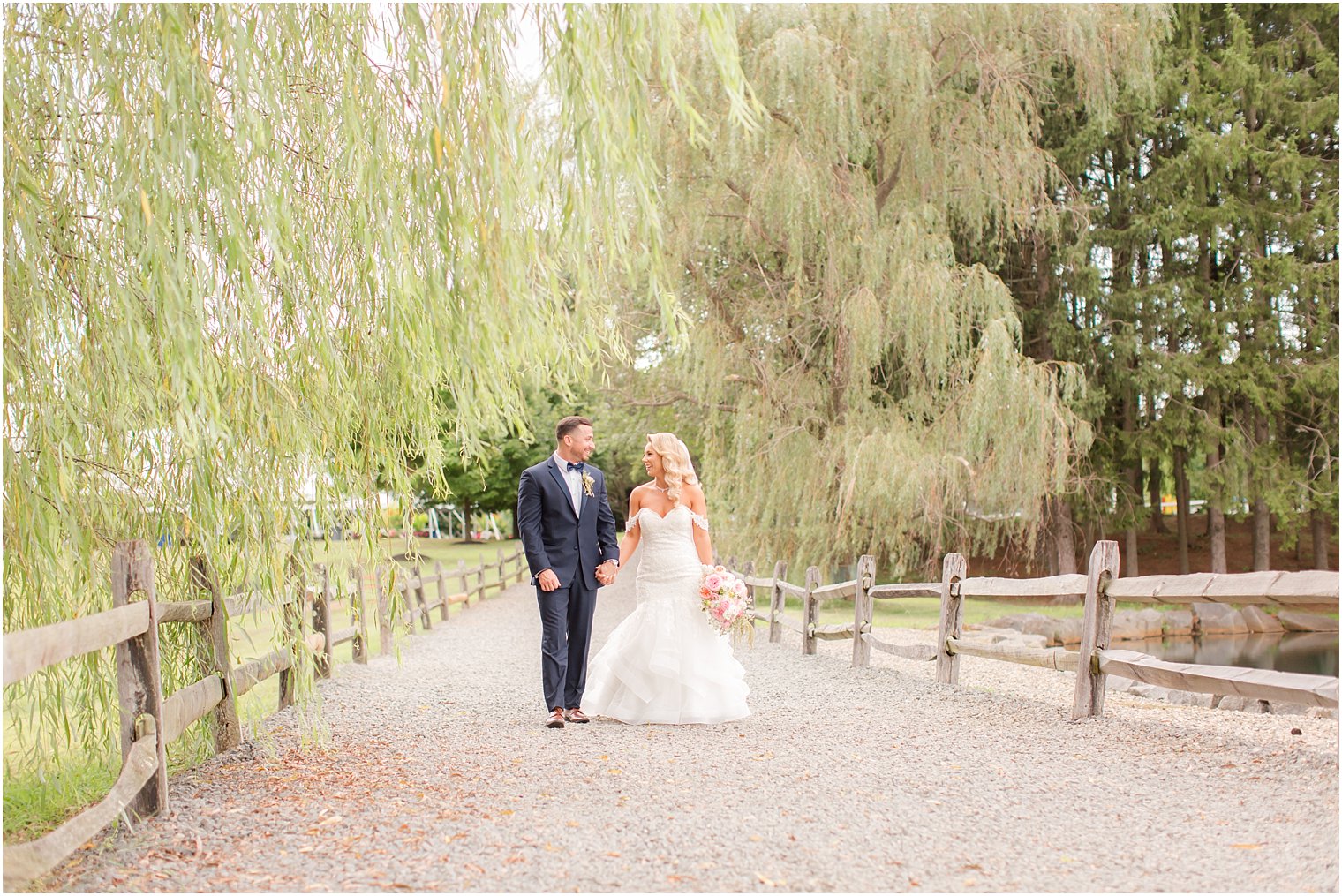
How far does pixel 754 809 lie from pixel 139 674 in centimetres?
241

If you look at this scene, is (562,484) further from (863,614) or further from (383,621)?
(863,614)

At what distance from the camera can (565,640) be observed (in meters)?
6.39

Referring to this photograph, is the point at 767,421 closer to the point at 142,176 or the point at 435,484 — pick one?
the point at 435,484

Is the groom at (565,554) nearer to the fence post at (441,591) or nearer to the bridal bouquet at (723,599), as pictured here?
the bridal bouquet at (723,599)

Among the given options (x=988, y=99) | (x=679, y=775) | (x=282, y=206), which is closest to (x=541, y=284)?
(x=282, y=206)

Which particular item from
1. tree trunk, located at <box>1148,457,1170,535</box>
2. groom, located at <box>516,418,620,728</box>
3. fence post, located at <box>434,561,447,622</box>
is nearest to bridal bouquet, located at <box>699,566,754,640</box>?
groom, located at <box>516,418,620,728</box>

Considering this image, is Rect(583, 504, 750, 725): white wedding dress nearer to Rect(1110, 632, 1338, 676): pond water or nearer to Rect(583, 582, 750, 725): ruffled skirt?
Rect(583, 582, 750, 725): ruffled skirt

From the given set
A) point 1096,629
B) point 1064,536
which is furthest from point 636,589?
point 1064,536

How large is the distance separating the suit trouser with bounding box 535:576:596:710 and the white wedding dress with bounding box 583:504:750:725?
0.16 m

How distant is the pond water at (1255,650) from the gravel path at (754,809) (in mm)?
8859

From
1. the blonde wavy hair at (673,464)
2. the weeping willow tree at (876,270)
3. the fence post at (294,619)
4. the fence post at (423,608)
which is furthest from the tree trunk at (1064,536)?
the fence post at (294,619)

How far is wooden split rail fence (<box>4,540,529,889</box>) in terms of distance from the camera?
10.8 ft

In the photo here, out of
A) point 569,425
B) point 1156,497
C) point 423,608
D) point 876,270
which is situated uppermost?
point 876,270

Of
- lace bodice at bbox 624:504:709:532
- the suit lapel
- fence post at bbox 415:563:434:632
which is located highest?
the suit lapel
